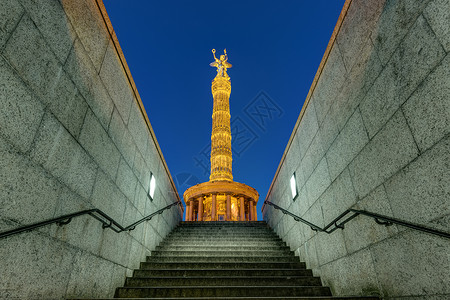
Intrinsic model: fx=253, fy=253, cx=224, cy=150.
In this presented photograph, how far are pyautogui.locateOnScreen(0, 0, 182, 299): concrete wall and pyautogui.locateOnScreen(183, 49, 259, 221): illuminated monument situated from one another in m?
16.4

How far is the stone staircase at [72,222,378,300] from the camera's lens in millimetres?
4363

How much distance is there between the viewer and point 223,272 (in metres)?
5.35

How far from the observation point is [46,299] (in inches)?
111

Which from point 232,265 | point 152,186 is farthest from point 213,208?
point 232,265

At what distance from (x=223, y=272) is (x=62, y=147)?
→ 396 centimetres

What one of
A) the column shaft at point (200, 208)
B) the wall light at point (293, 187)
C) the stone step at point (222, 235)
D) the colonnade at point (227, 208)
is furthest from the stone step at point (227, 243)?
the column shaft at point (200, 208)

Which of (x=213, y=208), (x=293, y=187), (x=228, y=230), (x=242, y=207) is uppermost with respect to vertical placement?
(x=242, y=207)

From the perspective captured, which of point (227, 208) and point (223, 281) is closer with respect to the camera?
point (223, 281)

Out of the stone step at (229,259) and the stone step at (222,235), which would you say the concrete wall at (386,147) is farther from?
the stone step at (222,235)

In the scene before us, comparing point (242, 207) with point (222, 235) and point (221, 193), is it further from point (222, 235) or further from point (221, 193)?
point (222, 235)

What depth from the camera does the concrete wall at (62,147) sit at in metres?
2.42

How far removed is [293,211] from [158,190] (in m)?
4.06

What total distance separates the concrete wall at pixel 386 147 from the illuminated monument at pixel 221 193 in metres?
16.6

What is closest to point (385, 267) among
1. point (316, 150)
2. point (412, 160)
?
point (412, 160)
